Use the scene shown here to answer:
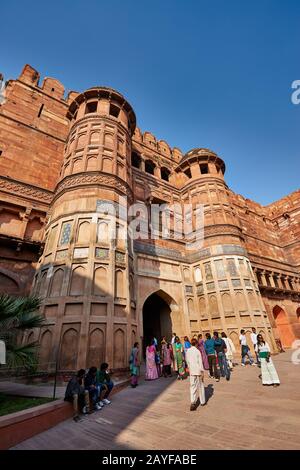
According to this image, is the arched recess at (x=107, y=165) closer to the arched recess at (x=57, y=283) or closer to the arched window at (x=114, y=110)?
the arched window at (x=114, y=110)

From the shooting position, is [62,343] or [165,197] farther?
[165,197]

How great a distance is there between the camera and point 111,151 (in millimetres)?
13117

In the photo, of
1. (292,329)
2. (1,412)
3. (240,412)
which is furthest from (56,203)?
(292,329)

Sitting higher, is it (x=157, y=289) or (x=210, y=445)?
(x=157, y=289)

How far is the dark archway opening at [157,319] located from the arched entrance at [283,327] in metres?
12.0

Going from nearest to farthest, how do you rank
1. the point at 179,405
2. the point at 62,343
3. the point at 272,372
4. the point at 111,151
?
the point at 179,405 < the point at 272,372 < the point at 62,343 < the point at 111,151

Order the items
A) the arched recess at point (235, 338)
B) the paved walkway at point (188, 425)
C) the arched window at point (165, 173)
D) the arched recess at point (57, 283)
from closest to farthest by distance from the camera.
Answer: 1. the paved walkway at point (188, 425)
2. the arched recess at point (57, 283)
3. the arched recess at point (235, 338)
4. the arched window at point (165, 173)

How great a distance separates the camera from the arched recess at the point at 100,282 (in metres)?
8.77

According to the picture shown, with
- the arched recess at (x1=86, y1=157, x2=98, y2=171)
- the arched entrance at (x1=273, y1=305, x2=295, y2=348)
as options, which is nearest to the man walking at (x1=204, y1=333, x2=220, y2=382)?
the arched recess at (x1=86, y1=157, x2=98, y2=171)

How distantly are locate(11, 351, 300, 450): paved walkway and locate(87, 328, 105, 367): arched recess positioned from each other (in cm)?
196

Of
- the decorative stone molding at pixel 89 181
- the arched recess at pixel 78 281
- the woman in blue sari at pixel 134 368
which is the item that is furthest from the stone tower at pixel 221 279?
the arched recess at pixel 78 281

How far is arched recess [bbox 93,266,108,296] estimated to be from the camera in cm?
877

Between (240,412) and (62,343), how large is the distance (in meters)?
5.76
